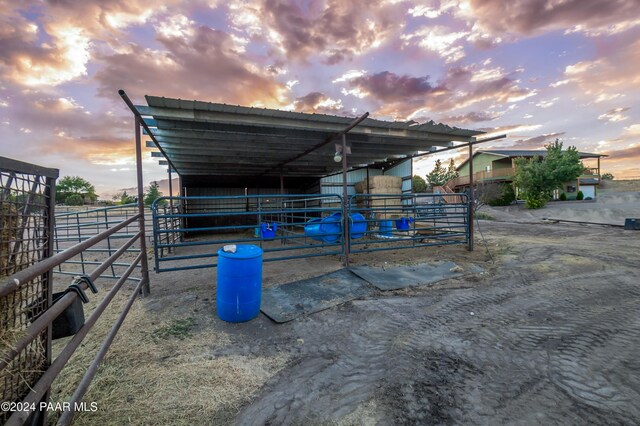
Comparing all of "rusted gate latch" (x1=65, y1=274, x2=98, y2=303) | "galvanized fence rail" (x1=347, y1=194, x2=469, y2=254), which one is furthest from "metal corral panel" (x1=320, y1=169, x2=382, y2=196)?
"rusted gate latch" (x1=65, y1=274, x2=98, y2=303)

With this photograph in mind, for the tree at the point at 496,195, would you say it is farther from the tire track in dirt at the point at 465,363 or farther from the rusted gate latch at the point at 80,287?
the rusted gate latch at the point at 80,287

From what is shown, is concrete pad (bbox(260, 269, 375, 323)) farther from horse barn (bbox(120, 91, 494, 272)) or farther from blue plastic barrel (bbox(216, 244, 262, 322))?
horse barn (bbox(120, 91, 494, 272))

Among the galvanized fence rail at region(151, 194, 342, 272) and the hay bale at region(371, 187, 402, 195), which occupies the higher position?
the hay bale at region(371, 187, 402, 195)

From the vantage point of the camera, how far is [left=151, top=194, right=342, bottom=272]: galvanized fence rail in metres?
4.16

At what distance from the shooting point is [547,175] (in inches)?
836

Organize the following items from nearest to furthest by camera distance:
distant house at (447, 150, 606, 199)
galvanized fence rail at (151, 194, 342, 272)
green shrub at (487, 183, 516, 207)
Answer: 1. galvanized fence rail at (151, 194, 342, 272)
2. green shrub at (487, 183, 516, 207)
3. distant house at (447, 150, 606, 199)

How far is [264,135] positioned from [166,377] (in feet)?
17.1

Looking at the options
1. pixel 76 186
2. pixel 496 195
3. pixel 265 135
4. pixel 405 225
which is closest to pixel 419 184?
pixel 496 195

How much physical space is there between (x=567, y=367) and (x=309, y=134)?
18.3 feet

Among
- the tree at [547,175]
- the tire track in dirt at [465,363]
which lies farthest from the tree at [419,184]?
the tire track in dirt at [465,363]

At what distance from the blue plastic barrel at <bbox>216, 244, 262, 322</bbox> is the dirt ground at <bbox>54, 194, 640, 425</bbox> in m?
0.16

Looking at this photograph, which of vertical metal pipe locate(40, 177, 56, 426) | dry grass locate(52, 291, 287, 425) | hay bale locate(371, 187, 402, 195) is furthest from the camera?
hay bale locate(371, 187, 402, 195)

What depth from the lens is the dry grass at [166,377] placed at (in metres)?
1.70

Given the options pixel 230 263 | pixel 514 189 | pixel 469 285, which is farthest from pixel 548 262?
pixel 514 189
